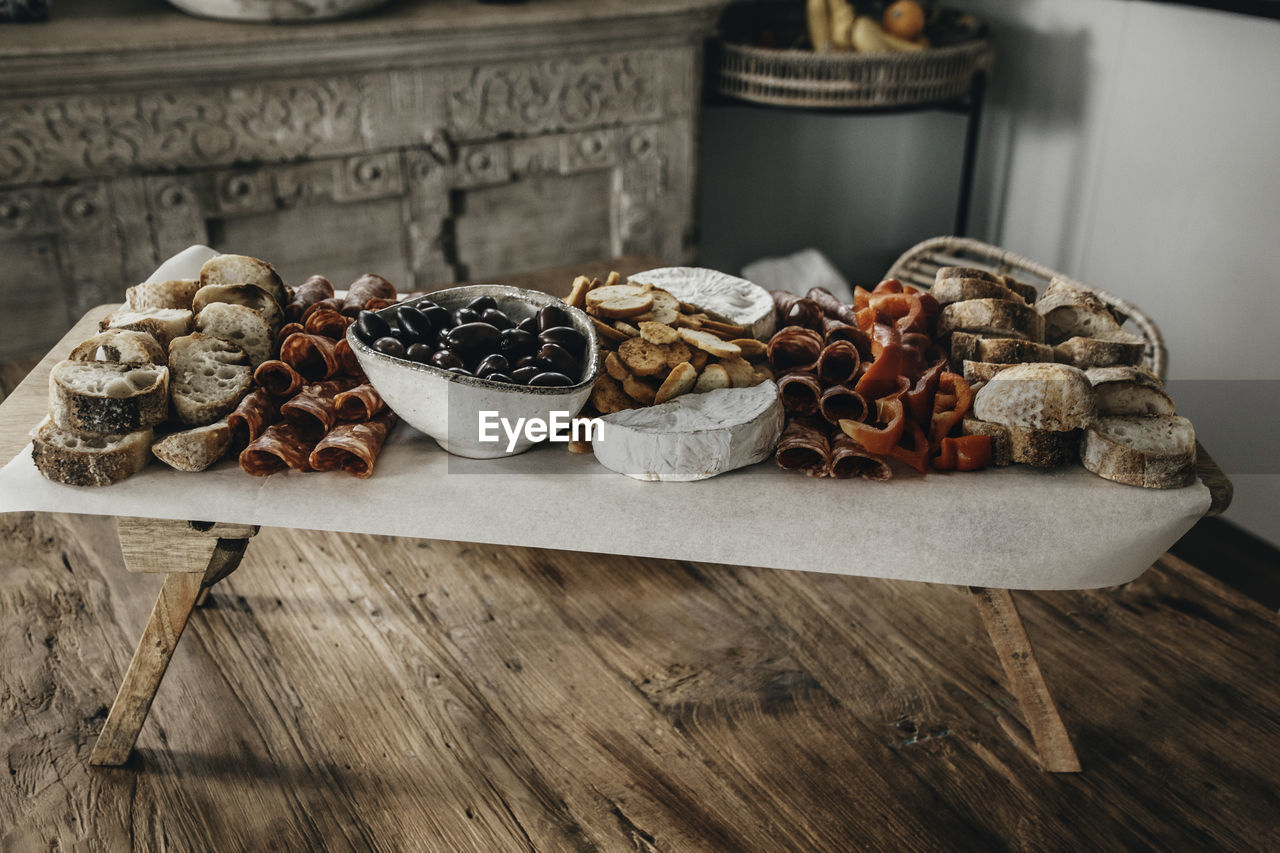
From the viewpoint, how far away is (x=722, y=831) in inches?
55.1

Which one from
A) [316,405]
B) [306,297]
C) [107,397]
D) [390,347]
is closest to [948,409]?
[390,347]

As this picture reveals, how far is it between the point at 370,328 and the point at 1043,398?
0.89m

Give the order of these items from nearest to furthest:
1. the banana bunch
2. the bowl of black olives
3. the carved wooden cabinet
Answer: the bowl of black olives < the carved wooden cabinet < the banana bunch

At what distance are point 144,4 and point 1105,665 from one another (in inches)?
110

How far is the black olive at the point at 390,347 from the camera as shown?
127 cm

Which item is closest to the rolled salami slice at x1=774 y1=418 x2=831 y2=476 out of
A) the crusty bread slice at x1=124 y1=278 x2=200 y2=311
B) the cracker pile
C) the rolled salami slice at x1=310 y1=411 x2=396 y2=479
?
the cracker pile

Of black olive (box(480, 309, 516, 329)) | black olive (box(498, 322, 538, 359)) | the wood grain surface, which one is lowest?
the wood grain surface

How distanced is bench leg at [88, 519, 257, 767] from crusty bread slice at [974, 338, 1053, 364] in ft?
3.48

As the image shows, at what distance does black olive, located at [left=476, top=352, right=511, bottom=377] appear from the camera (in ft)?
4.13

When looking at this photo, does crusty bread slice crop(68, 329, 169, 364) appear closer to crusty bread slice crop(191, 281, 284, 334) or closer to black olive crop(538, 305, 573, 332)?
crusty bread slice crop(191, 281, 284, 334)

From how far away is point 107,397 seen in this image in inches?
49.4

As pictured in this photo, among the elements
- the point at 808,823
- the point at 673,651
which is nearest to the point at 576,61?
the point at 673,651

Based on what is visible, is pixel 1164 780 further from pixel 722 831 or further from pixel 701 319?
pixel 701 319
